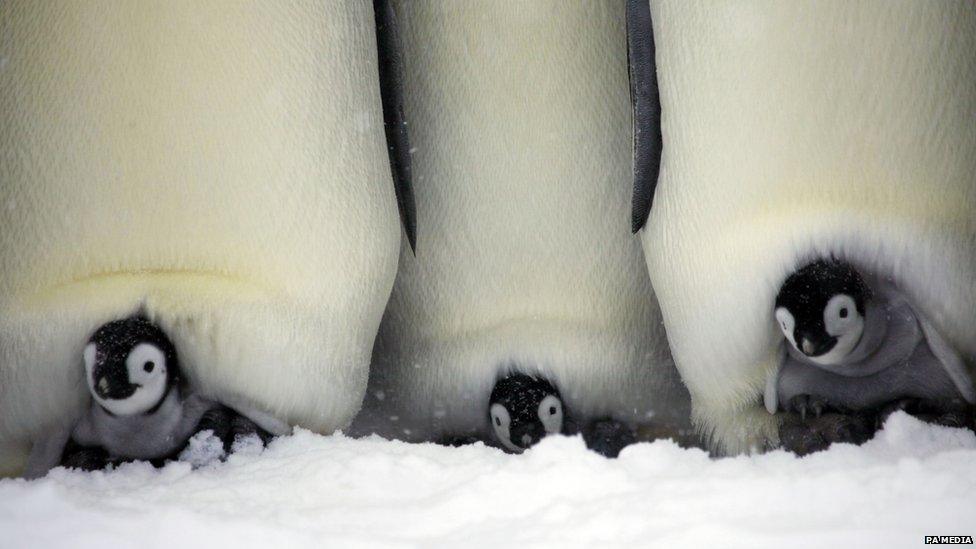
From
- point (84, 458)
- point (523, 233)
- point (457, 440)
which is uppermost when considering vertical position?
point (523, 233)

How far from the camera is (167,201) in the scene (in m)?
0.96

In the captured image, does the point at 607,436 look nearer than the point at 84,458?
No

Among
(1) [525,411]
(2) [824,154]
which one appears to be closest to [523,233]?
(1) [525,411]

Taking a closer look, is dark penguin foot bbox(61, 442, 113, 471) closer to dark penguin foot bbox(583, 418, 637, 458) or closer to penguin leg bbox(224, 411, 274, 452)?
penguin leg bbox(224, 411, 274, 452)

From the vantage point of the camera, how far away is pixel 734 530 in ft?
2.17

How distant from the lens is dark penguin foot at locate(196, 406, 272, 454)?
97 centimetres

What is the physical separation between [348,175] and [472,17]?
0.25m

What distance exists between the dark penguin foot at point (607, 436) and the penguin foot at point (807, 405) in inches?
8.8

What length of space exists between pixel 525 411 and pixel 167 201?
0.44m

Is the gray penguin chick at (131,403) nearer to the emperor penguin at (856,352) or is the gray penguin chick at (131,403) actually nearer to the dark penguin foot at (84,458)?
the dark penguin foot at (84,458)

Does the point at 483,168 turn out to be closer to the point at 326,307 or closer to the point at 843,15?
the point at 326,307

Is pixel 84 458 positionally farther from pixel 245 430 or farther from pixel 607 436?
pixel 607 436

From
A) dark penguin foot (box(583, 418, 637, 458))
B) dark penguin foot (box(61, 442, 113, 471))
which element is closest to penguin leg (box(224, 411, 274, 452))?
dark penguin foot (box(61, 442, 113, 471))

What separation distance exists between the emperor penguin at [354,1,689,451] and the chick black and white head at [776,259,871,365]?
26 centimetres
